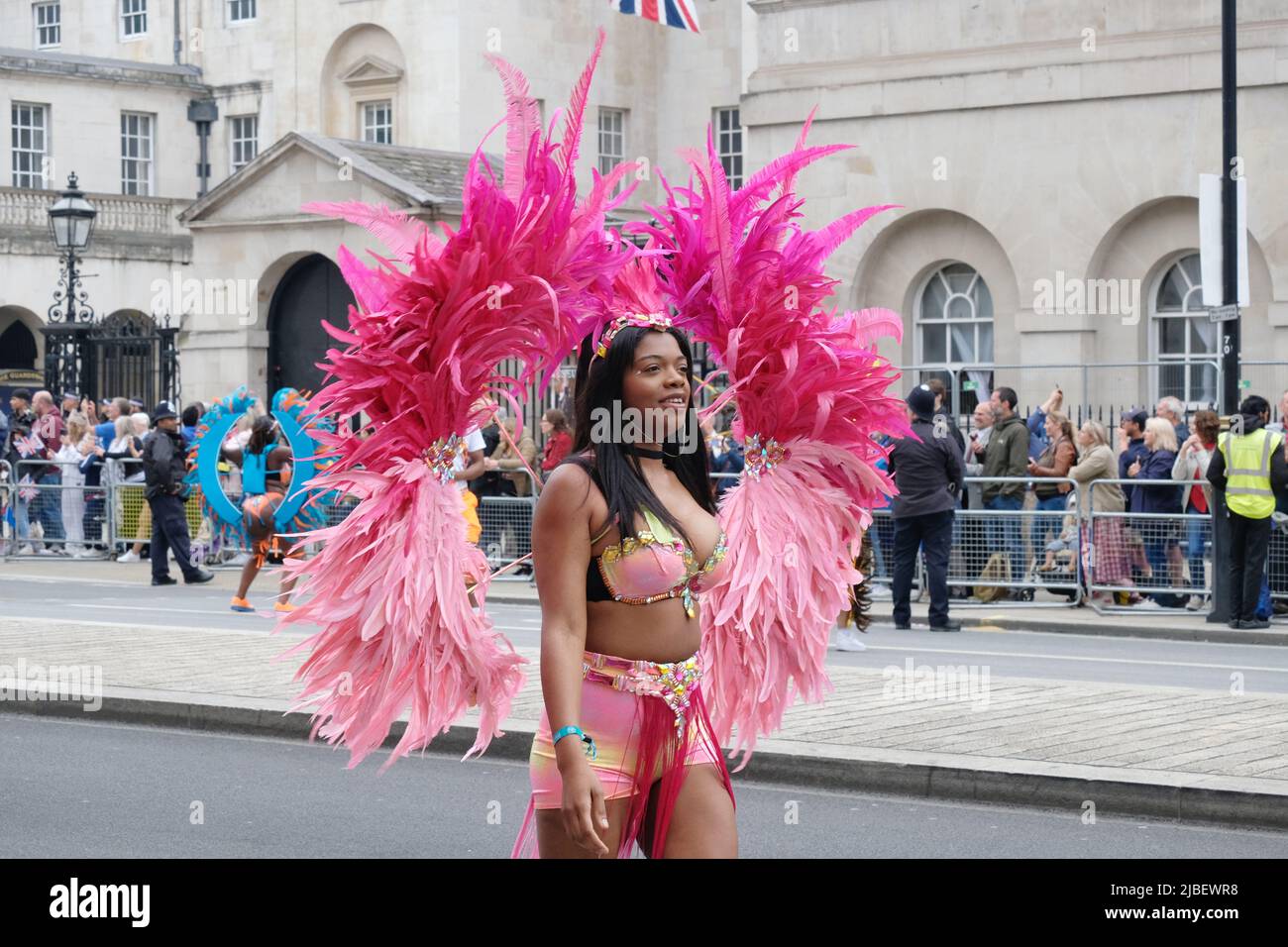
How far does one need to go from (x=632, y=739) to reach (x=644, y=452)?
735 mm

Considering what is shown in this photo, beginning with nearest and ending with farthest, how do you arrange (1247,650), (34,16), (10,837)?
(10,837) → (1247,650) → (34,16)

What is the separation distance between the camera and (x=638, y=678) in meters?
5.06

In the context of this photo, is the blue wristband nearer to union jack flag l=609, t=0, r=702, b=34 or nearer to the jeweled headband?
the jeweled headband

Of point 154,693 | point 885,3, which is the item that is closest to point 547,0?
point 885,3

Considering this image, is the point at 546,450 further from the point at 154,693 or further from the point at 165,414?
the point at 154,693

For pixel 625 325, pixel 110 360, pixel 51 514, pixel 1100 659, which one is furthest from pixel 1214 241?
pixel 110 360

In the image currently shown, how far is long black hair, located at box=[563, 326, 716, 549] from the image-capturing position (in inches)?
201

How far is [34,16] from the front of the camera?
49.4 metres

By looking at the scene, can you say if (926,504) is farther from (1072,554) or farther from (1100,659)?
(1100,659)

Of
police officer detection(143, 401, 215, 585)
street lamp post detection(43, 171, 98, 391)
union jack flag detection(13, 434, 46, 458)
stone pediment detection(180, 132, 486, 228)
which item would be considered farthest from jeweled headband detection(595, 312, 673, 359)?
street lamp post detection(43, 171, 98, 391)

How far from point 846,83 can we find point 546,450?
11.0m

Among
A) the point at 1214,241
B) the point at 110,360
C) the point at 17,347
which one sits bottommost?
the point at 110,360

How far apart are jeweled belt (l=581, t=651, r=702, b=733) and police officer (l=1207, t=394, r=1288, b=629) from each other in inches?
483

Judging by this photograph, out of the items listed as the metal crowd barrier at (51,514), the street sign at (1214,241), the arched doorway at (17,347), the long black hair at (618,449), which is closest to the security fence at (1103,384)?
the street sign at (1214,241)
